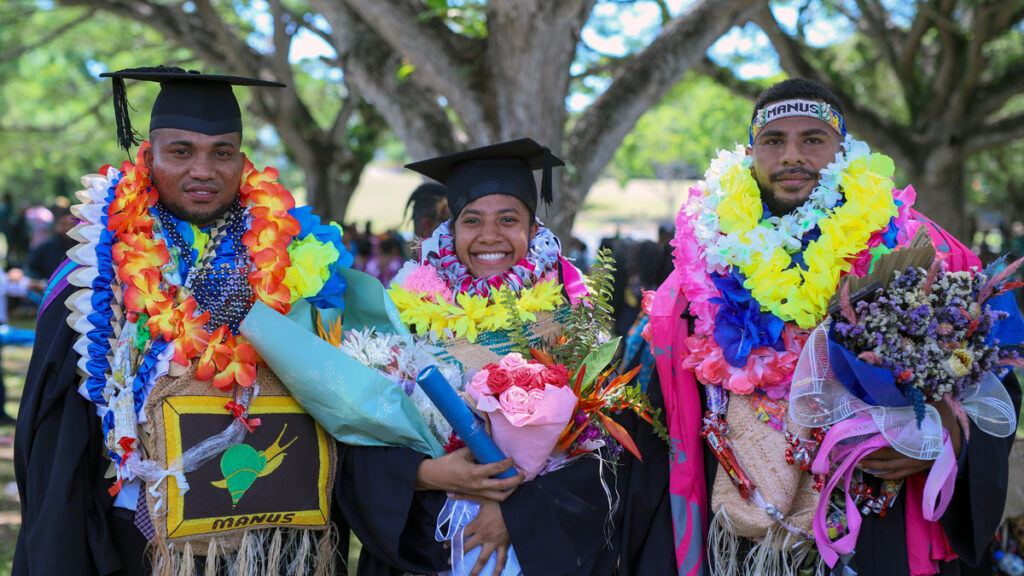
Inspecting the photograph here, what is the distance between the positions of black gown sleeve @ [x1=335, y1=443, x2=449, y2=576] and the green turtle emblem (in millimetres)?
222

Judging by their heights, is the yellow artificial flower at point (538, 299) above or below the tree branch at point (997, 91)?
below

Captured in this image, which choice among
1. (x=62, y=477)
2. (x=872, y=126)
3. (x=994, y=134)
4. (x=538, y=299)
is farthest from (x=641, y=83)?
(x=994, y=134)

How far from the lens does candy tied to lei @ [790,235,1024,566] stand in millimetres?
2277

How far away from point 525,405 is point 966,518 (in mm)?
1418

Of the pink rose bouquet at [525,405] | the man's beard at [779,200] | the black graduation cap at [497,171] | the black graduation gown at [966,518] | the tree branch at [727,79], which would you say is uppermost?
the tree branch at [727,79]

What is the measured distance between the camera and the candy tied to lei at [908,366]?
7.47 ft

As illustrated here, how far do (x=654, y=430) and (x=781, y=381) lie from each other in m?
0.43

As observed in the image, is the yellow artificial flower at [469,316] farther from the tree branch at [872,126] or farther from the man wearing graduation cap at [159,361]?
the tree branch at [872,126]

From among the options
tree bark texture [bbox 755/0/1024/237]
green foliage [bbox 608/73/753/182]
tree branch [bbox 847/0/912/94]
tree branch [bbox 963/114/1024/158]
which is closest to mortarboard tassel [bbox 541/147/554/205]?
tree bark texture [bbox 755/0/1024/237]

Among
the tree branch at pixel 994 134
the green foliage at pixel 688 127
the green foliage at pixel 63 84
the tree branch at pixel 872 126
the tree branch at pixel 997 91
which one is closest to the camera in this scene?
the tree branch at pixel 994 134

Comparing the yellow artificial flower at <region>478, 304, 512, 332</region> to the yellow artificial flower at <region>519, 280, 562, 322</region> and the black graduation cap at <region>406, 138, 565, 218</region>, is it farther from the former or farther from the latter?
the black graduation cap at <region>406, 138, 565, 218</region>

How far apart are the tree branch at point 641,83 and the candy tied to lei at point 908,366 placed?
12.1ft

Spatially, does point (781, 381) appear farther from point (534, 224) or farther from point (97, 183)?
→ point (97, 183)

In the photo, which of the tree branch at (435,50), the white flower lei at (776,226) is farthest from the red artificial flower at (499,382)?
the tree branch at (435,50)
